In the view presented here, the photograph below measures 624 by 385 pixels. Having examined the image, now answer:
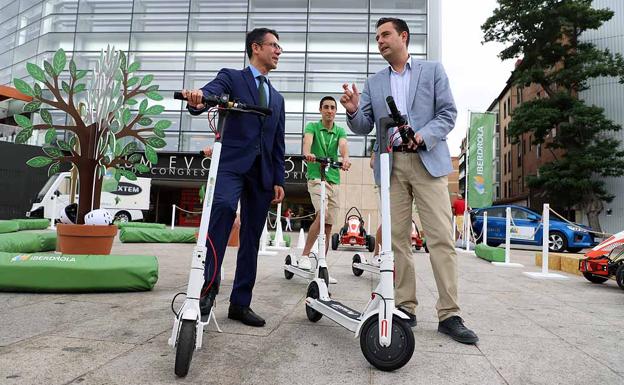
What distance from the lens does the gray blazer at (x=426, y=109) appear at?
271 cm

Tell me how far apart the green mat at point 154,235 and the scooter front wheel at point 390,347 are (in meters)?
9.15

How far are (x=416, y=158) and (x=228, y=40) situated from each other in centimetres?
2469

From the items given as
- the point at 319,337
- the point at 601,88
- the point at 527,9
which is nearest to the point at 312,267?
the point at 319,337

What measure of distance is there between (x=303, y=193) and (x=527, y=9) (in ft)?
53.1

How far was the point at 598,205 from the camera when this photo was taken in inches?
747

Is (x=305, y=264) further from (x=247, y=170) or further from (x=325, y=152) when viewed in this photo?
(x=247, y=170)

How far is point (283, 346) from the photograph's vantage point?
222 centimetres

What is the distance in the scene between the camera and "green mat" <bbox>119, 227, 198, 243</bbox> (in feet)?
32.4

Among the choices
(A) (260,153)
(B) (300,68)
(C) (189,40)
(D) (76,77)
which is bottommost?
(A) (260,153)

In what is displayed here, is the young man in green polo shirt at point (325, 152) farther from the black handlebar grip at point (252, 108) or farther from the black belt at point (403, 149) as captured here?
the black handlebar grip at point (252, 108)

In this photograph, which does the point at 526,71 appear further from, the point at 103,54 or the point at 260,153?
the point at 260,153

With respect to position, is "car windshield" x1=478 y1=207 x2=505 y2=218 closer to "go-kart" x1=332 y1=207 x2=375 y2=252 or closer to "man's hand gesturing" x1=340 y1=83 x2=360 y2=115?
"go-kart" x1=332 y1=207 x2=375 y2=252

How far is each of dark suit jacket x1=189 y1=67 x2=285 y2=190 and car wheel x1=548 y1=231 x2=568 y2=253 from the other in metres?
12.6

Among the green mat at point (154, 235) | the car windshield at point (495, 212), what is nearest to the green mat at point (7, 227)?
the green mat at point (154, 235)
